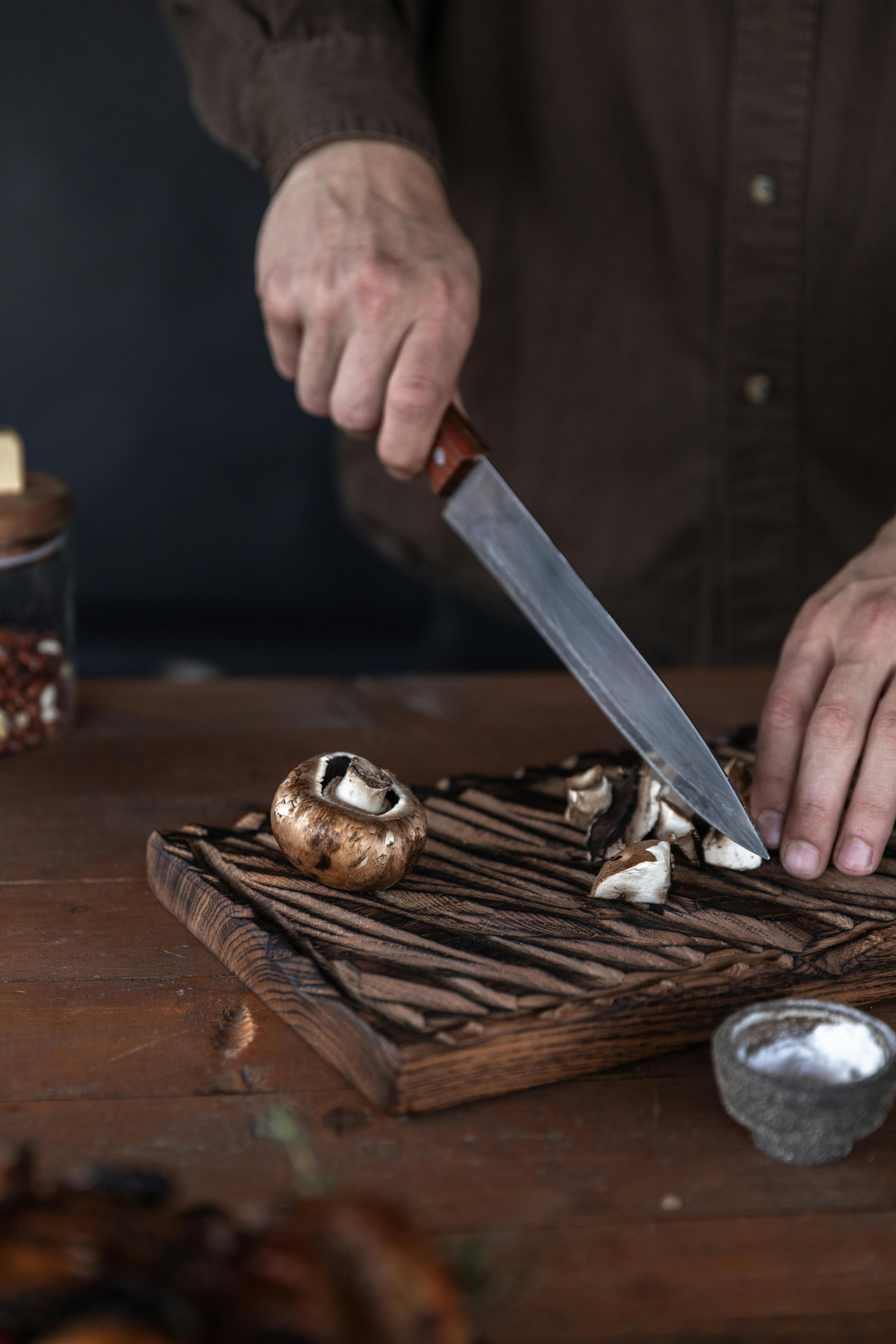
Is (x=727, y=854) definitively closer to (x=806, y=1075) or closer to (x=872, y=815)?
(x=872, y=815)

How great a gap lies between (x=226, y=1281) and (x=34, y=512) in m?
1.05

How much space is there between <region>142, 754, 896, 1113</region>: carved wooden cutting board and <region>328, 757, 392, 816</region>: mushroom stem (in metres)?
0.08

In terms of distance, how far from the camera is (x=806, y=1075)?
84cm

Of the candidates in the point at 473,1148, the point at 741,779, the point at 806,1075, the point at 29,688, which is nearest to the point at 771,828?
the point at 741,779

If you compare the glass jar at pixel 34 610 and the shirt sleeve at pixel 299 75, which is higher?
the shirt sleeve at pixel 299 75

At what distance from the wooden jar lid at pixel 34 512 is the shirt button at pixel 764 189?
116 centimetres

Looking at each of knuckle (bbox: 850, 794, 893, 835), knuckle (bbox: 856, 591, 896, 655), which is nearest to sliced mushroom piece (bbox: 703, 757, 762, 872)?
knuckle (bbox: 850, 794, 893, 835)

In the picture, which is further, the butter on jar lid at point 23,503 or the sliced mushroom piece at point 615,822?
the butter on jar lid at point 23,503

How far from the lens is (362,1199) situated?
612 millimetres

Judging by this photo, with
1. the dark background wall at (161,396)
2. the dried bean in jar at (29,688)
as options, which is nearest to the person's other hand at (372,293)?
the dried bean in jar at (29,688)

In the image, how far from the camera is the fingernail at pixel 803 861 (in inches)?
45.7

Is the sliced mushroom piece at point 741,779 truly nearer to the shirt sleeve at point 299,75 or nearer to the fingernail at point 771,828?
the fingernail at point 771,828

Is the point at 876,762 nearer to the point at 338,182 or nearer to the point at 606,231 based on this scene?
the point at 338,182

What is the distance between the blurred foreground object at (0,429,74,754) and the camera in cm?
145
